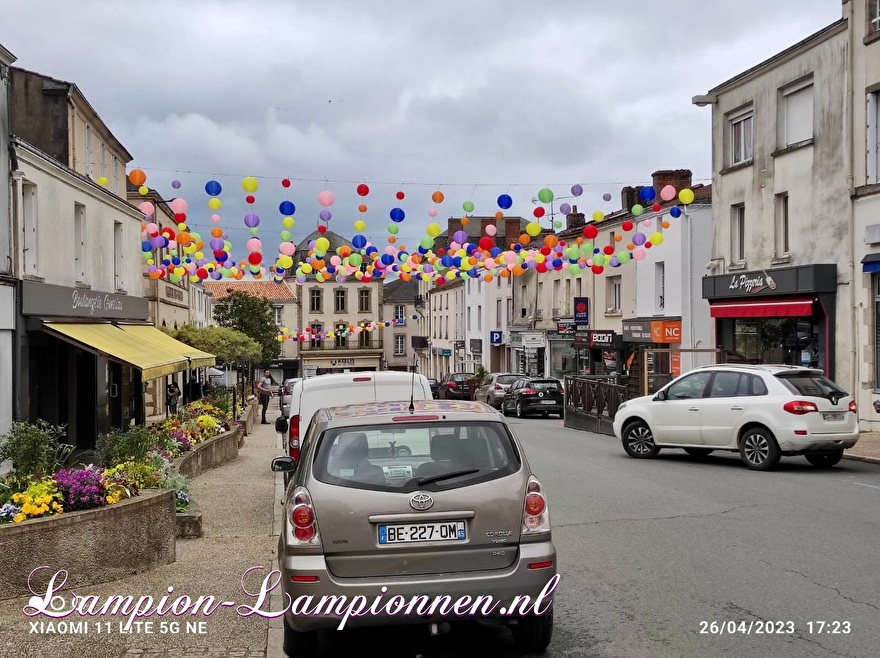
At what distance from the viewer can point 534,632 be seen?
5680 millimetres

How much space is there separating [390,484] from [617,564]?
3.12 metres

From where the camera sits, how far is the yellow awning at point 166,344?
761 inches

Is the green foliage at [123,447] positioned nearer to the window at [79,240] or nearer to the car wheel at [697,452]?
the window at [79,240]

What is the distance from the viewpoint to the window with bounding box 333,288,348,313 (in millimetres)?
Result: 87438

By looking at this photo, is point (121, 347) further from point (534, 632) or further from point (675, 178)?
point (675, 178)

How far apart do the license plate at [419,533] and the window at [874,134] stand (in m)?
18.3

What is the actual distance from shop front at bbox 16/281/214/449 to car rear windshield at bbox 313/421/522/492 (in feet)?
33.7

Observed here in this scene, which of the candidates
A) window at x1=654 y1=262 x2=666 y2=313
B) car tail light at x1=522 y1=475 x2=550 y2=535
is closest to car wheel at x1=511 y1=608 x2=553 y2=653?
car tail light at x1=522 y1=475 x2=550 y2=535

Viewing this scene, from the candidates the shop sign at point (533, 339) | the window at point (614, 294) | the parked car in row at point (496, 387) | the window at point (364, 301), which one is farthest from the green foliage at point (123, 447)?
the window at point (364, 301)

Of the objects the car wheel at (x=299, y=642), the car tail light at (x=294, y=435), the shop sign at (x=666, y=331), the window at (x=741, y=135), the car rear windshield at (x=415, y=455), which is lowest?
the car wheel at (x=299, y=642)

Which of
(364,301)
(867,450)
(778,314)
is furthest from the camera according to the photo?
(364,301)

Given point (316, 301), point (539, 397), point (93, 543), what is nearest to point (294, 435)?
point (93, 543)

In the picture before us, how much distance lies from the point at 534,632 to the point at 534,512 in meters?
0.72

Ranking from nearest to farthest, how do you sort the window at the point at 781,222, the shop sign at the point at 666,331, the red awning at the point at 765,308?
the red awning at the point at 765,308
the window at the point at 781,222
the shop sign at the point at 666,331
